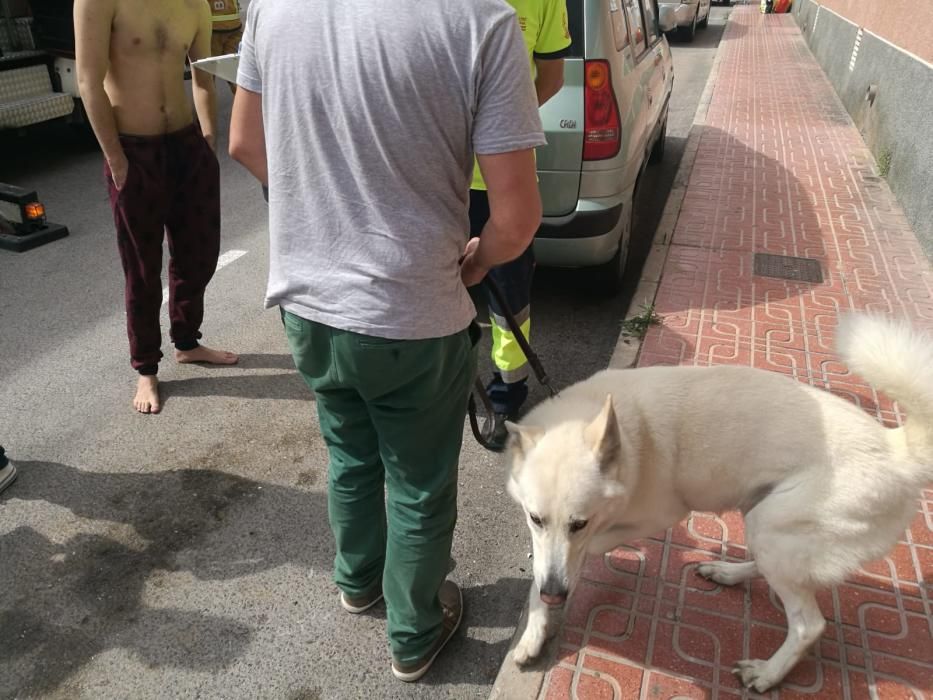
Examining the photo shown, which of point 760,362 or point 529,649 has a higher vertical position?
point 760,362

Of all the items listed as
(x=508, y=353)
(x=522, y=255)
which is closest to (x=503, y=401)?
(x=508, y=353)

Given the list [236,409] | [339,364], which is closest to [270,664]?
[339,364]

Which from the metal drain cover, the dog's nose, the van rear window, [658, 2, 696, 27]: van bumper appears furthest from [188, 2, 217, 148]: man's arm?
[658, 2, 696, 27]: van bumper

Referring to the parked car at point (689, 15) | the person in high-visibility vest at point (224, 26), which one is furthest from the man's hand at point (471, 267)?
the parked car at point (689, 15)

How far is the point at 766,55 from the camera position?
17.2m

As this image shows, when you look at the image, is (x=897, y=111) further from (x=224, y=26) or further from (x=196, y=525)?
(x=196, y=525)

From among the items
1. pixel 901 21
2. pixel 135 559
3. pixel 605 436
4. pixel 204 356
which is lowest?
A: pixel 135 559

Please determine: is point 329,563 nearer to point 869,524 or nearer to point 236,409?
point 236,409

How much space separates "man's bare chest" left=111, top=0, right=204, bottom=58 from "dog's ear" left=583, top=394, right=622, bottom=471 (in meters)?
2.95

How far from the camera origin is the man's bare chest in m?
3.27

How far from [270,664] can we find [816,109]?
40.3 ft

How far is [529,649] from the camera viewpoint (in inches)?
92.3

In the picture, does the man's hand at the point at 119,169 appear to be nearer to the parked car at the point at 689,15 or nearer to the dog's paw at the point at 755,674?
the dog's paw at the point at 755,674

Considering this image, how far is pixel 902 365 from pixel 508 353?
1699mm
